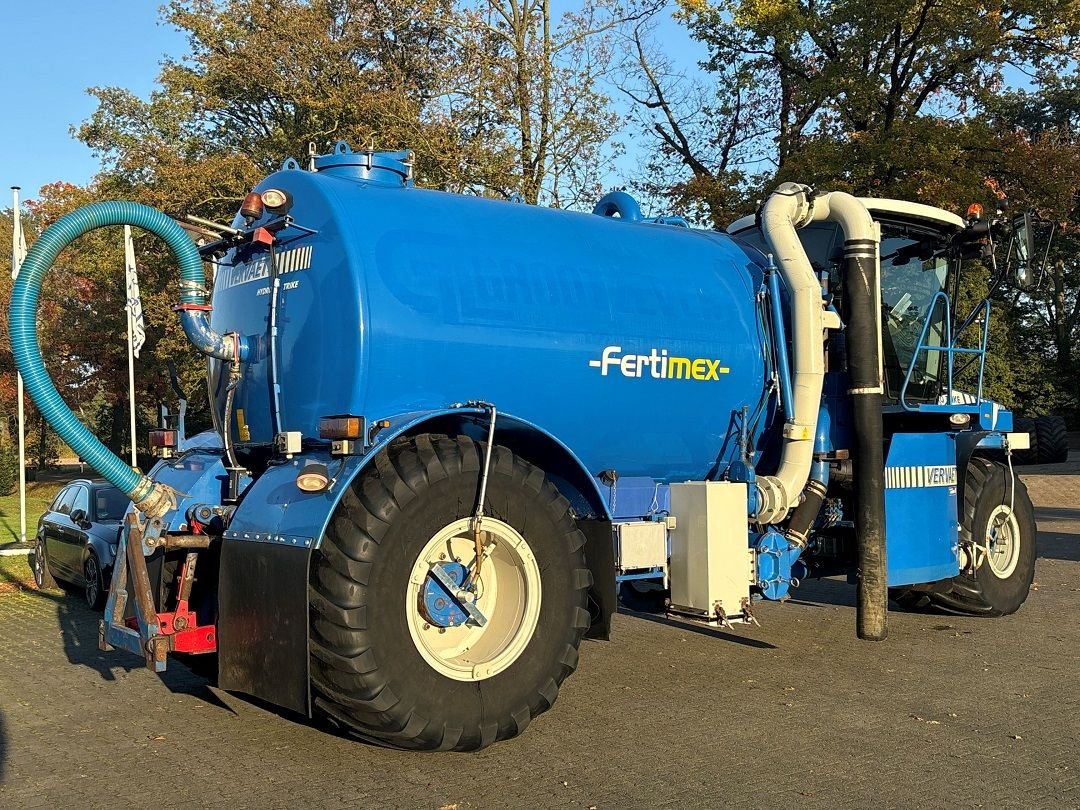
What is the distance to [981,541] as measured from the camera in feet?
28.3

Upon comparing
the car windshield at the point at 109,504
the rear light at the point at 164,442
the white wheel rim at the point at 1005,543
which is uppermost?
the rear light at the point at 164,442

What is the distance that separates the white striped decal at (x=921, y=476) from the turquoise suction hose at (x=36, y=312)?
490 cm

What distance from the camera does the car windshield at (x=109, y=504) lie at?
10.9 m

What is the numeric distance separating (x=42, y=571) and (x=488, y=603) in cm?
812

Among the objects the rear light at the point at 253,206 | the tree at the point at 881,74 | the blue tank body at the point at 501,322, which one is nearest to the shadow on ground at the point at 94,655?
the blue tank body at the point at 501,322

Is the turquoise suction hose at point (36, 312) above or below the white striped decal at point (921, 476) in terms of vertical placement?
above

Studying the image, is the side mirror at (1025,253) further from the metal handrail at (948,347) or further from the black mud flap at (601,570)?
the black mud flap at (601,570)

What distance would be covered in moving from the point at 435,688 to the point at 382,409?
1.43m

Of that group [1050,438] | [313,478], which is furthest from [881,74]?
[313,478]

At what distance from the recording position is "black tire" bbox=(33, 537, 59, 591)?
1150 centimetres

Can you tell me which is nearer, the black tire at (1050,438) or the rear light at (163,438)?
the rear light at (163,438)

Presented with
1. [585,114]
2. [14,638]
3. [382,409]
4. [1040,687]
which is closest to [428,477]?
[382,409]

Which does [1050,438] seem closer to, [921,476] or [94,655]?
[921,476]

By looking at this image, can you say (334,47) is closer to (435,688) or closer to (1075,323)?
(435,688)
